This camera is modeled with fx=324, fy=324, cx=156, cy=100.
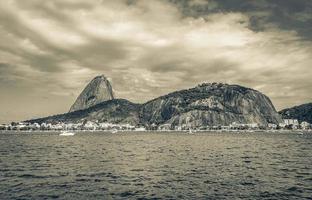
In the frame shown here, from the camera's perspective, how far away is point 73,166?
70.3 m

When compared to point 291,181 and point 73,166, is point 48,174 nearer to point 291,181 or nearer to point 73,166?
point 73,166

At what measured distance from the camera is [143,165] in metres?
72.1

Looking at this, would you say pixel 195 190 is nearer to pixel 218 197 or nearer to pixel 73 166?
pixel 218 197

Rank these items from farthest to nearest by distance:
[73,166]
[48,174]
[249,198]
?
[73,166] → [48,174] → [249,198]

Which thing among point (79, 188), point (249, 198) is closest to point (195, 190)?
point (249, 198)

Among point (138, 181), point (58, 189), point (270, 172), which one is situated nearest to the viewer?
point (58, 189)

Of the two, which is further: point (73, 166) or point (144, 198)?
point (73, 166)

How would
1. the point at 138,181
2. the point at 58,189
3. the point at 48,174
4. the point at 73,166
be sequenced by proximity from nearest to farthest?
1. the point at 58,189
2. the point at 138,181
3. the point at 48,174
4. the point at 73,166

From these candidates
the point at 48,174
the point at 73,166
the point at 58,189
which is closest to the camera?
the point at 58,189

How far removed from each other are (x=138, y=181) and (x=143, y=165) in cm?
2056

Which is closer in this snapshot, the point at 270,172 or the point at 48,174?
the point at 48,174

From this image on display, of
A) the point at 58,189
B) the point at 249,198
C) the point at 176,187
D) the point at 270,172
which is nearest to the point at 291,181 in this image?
the point at 270,172

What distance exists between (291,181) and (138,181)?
24687 millimetres

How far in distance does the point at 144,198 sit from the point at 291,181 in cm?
2637
